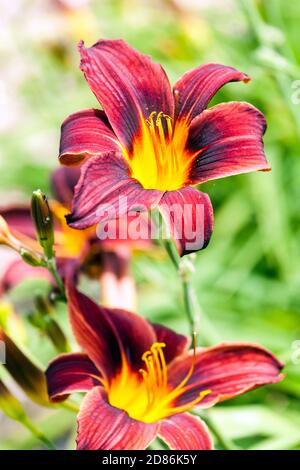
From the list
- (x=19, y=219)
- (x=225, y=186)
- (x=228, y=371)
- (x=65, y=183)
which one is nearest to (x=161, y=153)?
(x=228, y=371)

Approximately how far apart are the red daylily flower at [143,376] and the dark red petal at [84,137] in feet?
0.54

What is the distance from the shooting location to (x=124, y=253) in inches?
45.6

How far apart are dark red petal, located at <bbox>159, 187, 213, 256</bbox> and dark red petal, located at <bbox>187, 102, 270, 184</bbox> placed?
53 mm

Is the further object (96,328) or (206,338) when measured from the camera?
(206,338)

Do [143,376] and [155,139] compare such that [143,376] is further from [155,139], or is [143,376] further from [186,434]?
[155,139]

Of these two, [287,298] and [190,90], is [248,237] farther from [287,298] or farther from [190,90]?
[190,90]

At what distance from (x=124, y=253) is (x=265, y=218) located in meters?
0.63

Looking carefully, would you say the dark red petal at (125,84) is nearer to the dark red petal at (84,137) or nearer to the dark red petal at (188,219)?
the dark red petal at (84,137)

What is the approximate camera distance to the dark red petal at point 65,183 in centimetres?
131

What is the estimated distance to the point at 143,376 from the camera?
0.86 m

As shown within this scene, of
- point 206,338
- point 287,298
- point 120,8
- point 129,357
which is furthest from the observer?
point 120,8

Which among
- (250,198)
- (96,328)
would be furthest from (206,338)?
(250,198)

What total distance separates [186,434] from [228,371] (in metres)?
0.09

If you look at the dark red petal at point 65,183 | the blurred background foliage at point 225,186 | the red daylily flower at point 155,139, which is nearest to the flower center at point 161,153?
the red daylily flower at point 155,139
